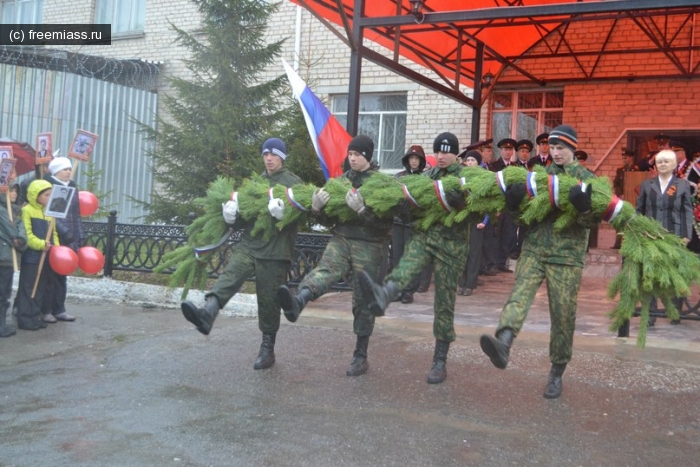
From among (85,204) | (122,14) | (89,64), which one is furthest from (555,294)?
(122,14)

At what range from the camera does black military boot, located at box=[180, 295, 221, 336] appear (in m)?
5.57

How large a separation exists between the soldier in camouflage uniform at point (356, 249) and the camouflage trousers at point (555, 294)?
1.11 m

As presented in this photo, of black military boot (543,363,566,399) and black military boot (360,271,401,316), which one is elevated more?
black military boot (360,271,401,316)

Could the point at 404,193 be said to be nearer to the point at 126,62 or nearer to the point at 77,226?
the point at 77,226

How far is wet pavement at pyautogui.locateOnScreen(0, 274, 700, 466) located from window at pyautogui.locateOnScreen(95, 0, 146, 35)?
13.1 m

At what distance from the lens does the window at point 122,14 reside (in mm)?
19203

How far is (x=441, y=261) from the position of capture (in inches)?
224

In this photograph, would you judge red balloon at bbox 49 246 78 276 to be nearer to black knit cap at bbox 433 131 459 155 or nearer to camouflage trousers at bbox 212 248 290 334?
camouflage trousers at bbox 212 248 290 334

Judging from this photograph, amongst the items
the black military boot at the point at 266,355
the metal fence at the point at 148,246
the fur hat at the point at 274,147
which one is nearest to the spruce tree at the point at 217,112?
the metal fence at the point at 148,246

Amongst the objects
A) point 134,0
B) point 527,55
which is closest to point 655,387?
point 527,55

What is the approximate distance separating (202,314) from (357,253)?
4.13ft

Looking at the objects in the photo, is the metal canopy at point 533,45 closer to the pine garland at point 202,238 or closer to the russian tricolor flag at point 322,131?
the russian tricolor flag at point 322,131

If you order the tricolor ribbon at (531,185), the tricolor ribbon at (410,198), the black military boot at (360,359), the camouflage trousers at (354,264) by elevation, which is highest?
the tricolor ribbon at (531,185)

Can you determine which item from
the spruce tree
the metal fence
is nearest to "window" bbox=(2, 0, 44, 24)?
the spruce tree
